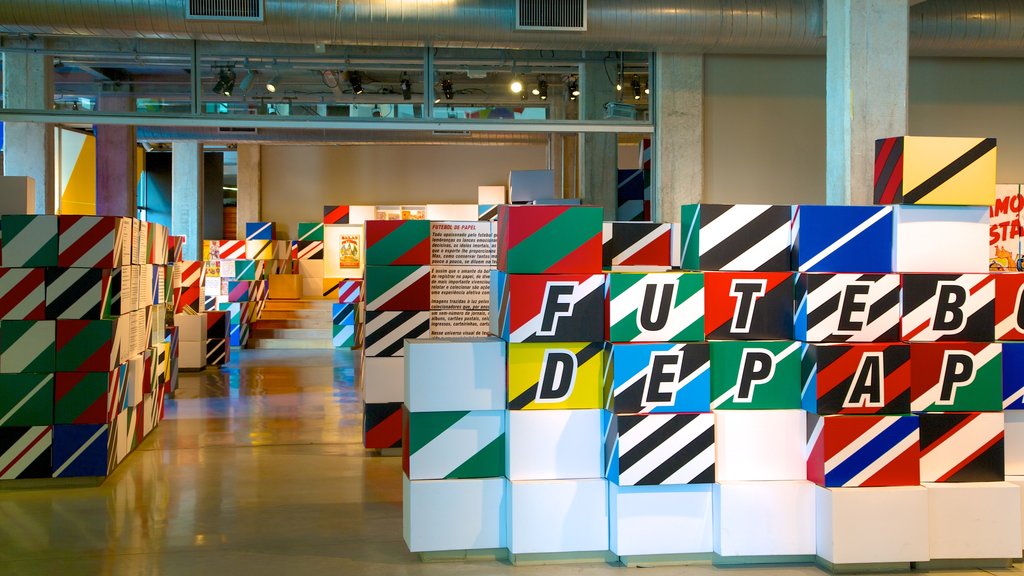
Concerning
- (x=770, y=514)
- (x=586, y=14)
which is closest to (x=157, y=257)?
(x=586, y=14)

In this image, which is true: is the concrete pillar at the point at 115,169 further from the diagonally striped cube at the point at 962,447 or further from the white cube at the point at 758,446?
the diagonally striped cube at the point at 962,447

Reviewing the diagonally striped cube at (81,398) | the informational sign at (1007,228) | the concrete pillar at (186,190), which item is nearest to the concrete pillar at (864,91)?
the informational sign at (1007,228)

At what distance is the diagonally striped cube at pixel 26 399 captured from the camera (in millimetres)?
6500

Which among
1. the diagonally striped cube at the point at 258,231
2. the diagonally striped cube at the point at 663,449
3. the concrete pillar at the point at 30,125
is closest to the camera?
the diagonally striped cube at the point at 663,449

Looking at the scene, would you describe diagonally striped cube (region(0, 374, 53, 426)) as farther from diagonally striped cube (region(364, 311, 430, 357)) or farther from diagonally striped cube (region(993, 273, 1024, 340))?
diagonally striped cube (region(993, 273, 1024, 340))

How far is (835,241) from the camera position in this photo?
492 cm

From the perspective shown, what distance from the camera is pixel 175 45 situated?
10297 mm

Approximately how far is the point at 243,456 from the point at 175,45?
482 cm

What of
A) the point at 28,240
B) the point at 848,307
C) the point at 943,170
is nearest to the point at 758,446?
the point at 848,307

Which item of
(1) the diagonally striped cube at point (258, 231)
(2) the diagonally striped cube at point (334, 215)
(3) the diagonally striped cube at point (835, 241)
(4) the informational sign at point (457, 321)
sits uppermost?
(2) the diagonally striped cube at point (334, 215)

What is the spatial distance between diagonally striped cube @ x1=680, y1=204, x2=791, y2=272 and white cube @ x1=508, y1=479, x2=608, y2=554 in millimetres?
1249

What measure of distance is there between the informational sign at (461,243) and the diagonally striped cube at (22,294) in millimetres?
2681

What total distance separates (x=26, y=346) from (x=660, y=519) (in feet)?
14.1

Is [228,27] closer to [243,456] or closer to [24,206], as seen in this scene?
[24,206]
